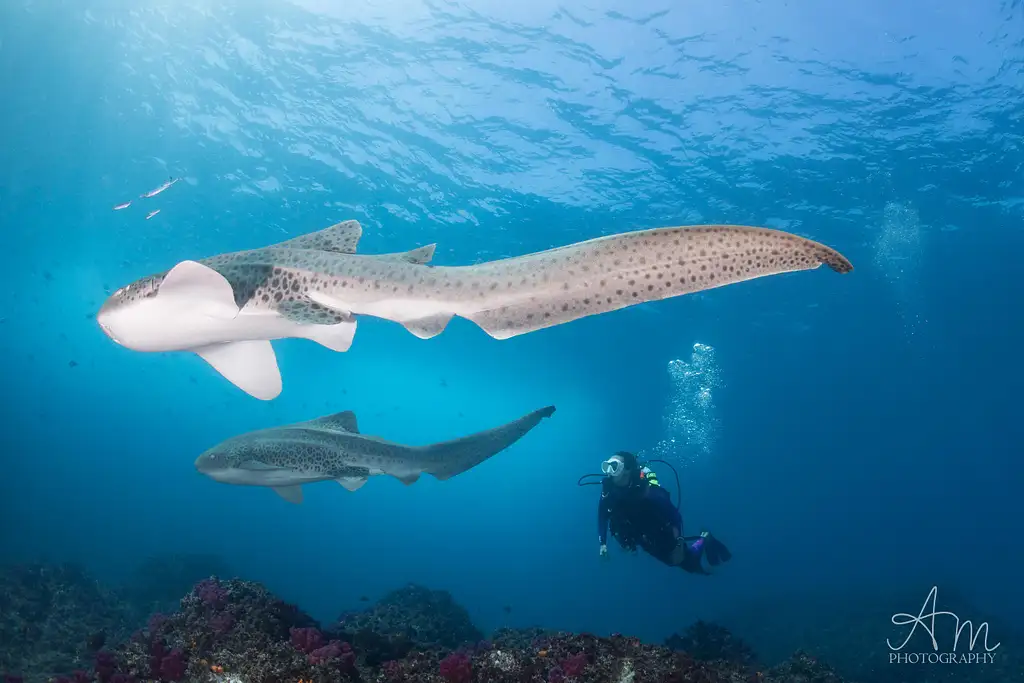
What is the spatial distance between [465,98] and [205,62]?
9397mm

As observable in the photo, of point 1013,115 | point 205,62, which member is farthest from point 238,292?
point 1013,115

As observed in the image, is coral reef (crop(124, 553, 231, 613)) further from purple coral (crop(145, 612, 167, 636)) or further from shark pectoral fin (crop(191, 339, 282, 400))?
shark pectoral fin (crop(191, 339, 282, 400))

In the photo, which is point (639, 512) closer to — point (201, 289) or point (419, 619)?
point (419, 619)

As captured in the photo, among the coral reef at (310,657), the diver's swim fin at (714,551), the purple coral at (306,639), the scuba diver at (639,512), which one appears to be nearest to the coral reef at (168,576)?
the scuba diver at (639,512)

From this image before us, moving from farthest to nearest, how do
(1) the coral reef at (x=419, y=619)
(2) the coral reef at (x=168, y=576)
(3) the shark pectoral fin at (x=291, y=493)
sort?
(2) the coral reef at (x=168, y=576), (1) the coral reef at (x=419, y=619), (3) the shark pectoral fin at (x=291, y=493)

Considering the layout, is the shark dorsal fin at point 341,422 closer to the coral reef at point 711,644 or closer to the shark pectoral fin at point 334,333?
the shark pectoral fin at point 334,333

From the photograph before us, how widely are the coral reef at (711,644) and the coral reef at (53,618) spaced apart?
33.1 ft

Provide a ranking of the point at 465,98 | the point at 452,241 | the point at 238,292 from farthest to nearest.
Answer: the point at 452,241, the point at 465,98, the point at 238,292

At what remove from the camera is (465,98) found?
57.1 ft

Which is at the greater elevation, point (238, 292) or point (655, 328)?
point (655, 328)

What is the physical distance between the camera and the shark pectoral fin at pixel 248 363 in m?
4.86

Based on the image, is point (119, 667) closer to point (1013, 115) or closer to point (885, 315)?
point (1013, 115)

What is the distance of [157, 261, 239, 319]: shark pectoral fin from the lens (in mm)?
3299

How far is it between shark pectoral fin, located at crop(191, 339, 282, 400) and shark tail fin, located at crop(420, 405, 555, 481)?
107 inches
